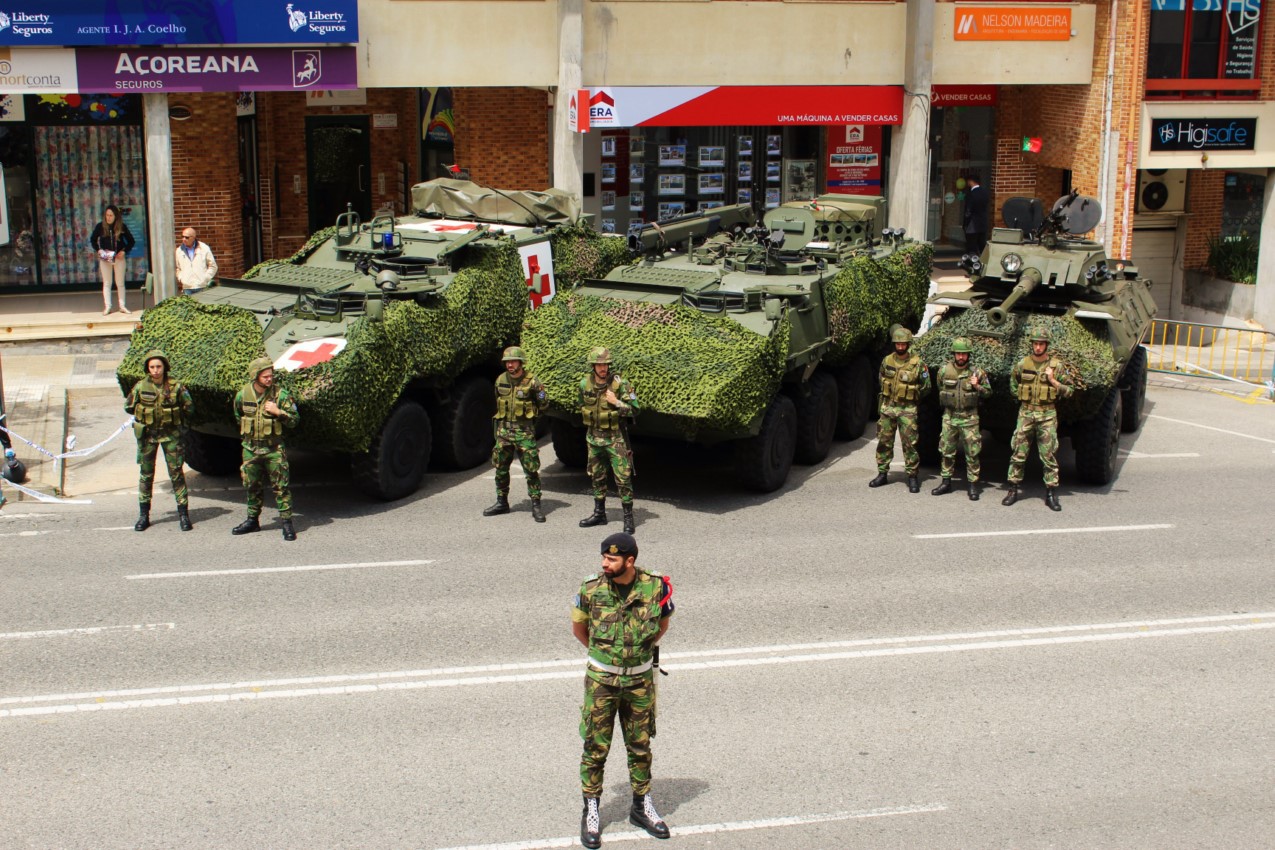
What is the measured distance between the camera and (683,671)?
1035 centimetres

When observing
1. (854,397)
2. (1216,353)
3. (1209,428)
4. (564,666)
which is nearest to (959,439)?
(854,397)

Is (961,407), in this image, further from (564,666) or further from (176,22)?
(176,22)

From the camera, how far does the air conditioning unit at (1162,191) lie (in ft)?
83.3

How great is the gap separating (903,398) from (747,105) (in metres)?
9.36

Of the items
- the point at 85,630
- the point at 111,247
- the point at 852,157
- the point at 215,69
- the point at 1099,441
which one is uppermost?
the point at 215,69

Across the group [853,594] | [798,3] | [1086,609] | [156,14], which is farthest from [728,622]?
[798,3]

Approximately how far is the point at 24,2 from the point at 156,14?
154cm

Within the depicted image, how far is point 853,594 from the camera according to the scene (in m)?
12.0

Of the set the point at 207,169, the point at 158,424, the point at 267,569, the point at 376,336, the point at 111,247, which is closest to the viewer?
the point at 267,569

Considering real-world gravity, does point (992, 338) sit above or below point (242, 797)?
above

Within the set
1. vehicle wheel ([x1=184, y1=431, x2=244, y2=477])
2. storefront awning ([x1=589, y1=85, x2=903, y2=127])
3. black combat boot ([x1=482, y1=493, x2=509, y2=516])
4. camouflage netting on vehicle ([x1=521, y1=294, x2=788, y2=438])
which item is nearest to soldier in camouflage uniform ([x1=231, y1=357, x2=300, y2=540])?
black combat boot ([x1=482, y1=493, x2=509, y2=516])

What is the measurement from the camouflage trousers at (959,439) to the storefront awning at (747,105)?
356 inches

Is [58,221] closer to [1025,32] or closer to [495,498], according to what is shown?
[495,498]

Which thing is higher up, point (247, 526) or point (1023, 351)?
point (1023, 351)
